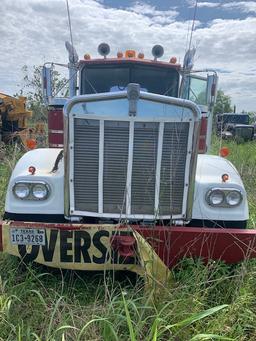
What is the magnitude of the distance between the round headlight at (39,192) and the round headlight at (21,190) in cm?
6

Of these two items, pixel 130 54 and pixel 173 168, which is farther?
pixel 130 54

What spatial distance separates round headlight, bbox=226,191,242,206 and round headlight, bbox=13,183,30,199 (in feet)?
5.56

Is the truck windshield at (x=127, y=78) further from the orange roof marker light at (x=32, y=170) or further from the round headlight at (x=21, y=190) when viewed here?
the round headlight at (x=21, y=190)

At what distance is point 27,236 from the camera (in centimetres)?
325

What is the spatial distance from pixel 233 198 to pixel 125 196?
92cm

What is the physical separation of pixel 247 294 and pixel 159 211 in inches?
36.7

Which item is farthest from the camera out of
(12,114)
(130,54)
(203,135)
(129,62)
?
(12,114)

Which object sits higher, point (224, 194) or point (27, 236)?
point (224, 194)

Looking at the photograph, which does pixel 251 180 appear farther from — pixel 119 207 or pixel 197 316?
pixel 197 316

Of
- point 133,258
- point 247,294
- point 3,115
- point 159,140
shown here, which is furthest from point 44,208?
point 3,115

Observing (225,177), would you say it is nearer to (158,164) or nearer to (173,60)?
(158,164)

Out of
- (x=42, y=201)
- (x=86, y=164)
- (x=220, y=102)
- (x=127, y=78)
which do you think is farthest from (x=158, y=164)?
(x=220, y=102)

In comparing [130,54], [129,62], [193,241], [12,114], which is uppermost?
[130,54]

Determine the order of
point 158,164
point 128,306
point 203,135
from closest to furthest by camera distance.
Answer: point 128,306 < point 158,164 < point 203,135
